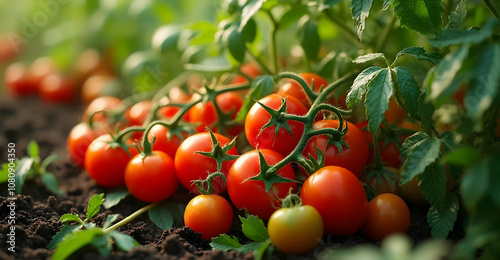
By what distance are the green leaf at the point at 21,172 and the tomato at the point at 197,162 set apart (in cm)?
A: 59

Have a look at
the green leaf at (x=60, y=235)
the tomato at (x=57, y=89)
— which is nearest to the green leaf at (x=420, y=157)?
the green leaf at (x=60, y=235)

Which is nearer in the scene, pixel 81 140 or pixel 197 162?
pixel 197 162

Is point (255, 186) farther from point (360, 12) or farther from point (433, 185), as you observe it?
point (360, 12)

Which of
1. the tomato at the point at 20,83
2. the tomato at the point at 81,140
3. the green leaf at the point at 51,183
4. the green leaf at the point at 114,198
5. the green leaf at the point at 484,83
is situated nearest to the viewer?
the green leaf at the point at 484,83

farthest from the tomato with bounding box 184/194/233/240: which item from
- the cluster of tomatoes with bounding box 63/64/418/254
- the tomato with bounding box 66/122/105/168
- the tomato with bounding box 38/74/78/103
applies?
the tomato with bounding box 38/74/78/103

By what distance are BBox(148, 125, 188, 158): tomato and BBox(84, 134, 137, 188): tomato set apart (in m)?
0.10

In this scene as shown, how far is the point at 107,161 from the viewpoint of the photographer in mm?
1685

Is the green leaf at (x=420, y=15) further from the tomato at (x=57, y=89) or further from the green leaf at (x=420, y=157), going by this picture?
the tomato at (x=57, y=89)

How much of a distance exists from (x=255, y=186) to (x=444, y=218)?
53cm

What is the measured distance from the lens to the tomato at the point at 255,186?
1.33m

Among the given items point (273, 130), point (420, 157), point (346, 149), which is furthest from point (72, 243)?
point (420, 157)

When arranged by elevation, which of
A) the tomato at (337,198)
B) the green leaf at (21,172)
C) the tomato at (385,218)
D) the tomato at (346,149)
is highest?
the green leaf at (21,172)

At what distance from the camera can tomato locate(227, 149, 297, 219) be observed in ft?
4.38

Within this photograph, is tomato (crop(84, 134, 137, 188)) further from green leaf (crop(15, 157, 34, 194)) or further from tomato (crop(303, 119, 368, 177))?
tomato (crop(303, 119, 368, 177))
